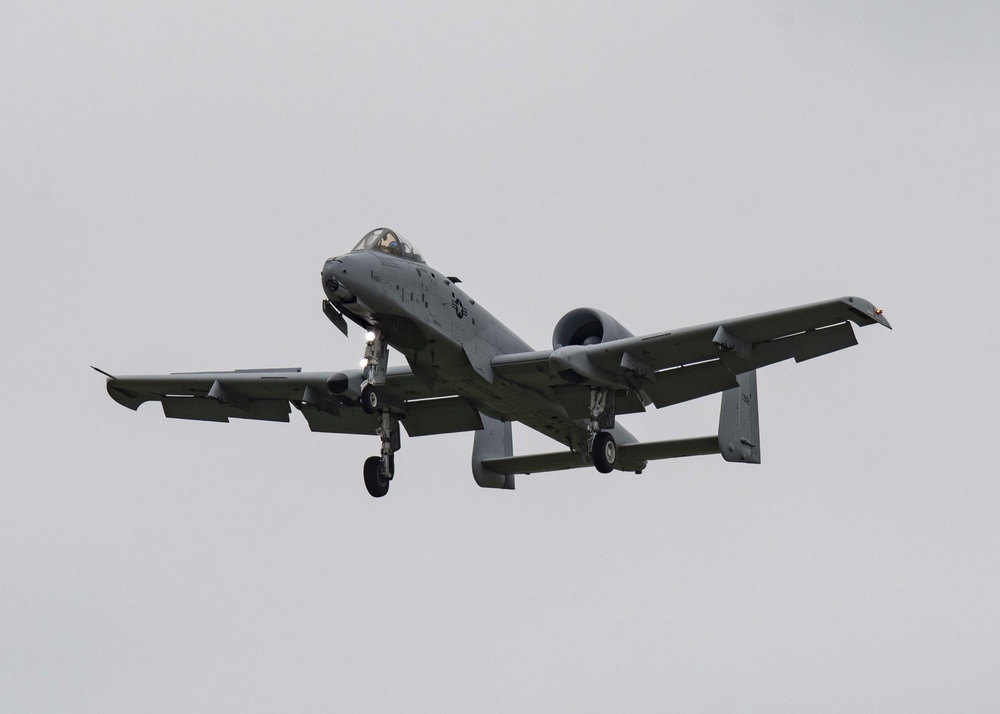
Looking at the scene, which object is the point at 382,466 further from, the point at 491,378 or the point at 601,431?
the point at 601,431

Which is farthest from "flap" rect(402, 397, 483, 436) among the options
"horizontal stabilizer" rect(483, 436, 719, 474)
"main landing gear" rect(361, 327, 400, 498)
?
"horizontal stabilizer" rect(483, 436, 719, 474)

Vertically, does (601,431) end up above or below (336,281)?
below

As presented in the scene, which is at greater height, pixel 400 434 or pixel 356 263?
pixel 356 263

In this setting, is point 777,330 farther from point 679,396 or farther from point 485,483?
point 485,483

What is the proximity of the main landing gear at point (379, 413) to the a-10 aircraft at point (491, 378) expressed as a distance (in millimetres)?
26

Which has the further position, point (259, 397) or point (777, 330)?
point (259, 397)

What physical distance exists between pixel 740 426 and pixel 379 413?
7937 mm

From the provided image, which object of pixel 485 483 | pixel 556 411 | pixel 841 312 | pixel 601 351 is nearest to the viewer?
pixel 841 312

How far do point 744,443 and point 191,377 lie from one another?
12.2 m

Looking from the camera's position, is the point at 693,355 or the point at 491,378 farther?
the point at 491,378

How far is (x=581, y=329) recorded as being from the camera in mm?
29797

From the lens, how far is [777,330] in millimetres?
26734

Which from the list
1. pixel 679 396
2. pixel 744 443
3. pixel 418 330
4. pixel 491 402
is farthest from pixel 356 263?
pixel 744 443

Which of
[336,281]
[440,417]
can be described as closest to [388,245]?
[336,281]
